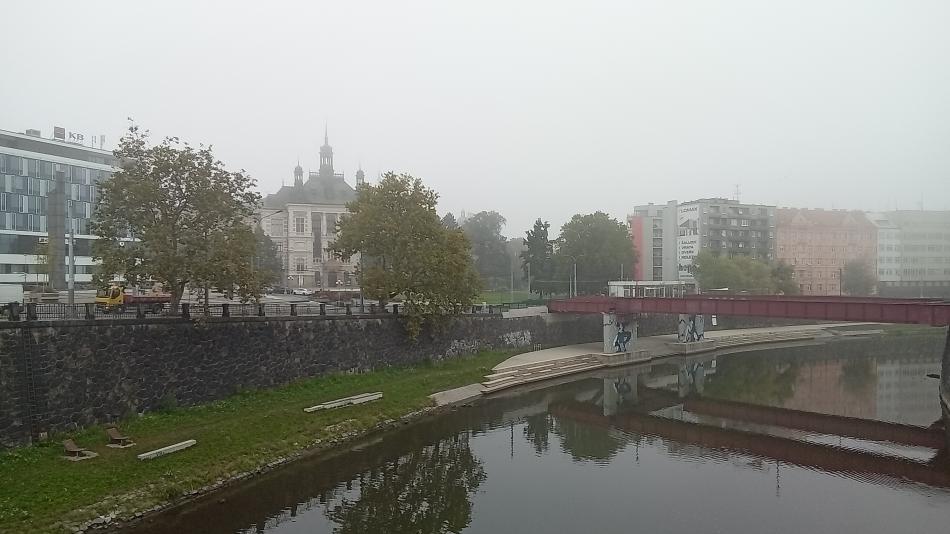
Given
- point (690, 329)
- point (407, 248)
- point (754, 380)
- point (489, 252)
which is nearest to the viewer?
point (407, 248)

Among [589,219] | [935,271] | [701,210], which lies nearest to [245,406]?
[589,219]

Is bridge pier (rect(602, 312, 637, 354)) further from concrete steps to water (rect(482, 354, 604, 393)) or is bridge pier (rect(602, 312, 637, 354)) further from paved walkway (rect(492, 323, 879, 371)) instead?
concrete steps to water (rect(482, 354, 604, 393))

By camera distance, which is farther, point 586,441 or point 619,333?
point 619,333

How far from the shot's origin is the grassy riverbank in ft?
64.5

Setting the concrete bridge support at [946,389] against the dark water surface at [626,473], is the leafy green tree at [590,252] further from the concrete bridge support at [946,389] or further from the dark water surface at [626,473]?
the concrete bridge support at [946,389]

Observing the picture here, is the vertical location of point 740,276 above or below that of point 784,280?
above

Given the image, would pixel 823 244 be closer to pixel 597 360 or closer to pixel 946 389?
pixel 597 360

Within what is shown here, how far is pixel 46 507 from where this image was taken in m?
19.1

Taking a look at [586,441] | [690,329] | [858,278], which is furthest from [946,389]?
[858,278]

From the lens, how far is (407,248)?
43.5 metres

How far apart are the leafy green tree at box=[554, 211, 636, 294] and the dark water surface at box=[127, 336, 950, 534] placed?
1580 inches

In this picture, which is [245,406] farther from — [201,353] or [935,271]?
[935,271]

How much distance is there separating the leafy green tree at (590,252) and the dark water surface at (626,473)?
40122 mm

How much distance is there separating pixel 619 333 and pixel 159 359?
41.7 meters
